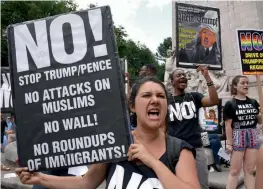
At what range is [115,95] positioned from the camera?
2221 millimetres

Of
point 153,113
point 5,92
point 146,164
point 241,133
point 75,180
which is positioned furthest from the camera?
point 5,92

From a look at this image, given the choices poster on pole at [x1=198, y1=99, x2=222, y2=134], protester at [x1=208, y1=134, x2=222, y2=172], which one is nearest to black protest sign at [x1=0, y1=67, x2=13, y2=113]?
protester at [x1=208, y1=134, x2=222, y2=172]

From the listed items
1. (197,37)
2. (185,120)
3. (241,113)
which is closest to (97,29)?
(185,120)

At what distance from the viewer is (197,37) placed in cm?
A: 519

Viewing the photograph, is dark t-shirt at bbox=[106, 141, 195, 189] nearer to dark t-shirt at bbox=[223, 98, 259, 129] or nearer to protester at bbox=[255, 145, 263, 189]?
protester at bbox=[255, 145, 263, 189]

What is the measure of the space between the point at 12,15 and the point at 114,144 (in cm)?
3346

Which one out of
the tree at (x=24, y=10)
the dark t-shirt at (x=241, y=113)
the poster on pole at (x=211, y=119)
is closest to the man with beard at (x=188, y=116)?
the dark t-shirt at (x=241, y=113)

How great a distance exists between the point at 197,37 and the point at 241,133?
1.40 metres

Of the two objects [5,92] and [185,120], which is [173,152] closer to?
[185,120]

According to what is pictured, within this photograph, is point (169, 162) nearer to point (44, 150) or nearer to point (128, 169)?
point (128, 169)

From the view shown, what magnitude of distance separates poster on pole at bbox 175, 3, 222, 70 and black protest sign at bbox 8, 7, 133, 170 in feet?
9.24

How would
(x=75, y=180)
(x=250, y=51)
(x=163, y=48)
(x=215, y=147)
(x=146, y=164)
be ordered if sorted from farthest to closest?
(x=163, y=48)
(x=215, y=147)
(x=250, y=51)
(x=75, y=180)
(x=146, y=164)

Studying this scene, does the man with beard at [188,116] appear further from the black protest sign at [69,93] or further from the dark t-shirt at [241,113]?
the black protest sign at [69,93]

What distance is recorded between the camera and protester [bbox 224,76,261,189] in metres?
4.64
